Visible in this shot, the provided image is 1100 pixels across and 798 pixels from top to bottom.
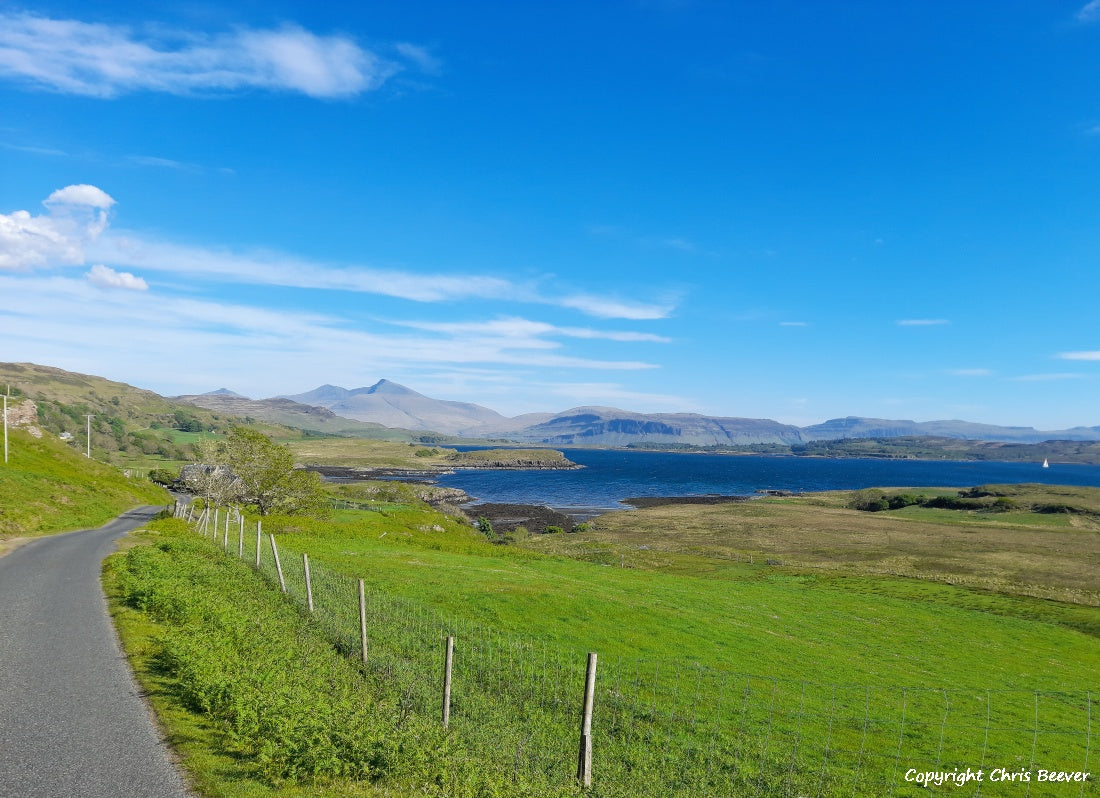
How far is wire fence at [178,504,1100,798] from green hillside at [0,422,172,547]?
4018 centimetres

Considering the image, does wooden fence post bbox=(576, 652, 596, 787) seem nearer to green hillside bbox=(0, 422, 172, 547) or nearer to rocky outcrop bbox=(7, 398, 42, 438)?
green hillside bbox=(0, 422, 172, 547)

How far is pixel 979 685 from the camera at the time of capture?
1110 inches

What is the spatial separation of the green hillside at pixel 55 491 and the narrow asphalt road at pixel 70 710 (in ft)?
94.8

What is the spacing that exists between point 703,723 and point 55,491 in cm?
6986

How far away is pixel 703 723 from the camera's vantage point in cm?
1964

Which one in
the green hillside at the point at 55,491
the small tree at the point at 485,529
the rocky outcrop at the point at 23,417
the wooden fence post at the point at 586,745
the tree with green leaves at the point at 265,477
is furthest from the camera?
the rocky outcrop at the point at 23,417

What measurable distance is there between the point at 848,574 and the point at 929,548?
3263cm

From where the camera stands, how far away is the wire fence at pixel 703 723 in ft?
51.6

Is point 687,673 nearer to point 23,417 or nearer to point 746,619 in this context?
point 746,619

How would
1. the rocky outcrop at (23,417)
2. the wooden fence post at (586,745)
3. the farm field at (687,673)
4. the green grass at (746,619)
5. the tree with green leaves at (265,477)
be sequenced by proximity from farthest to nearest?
the rocky outcrop at (23,417), the tree with green leaves at (265,477), the green grass at (746,619), the farm field at (687,673), the wooden fence post at (586,745)

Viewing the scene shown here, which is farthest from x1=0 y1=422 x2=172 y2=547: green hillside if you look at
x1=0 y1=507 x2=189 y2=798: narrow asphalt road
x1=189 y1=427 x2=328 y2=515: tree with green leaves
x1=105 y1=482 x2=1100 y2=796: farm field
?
x1=0 y1=507 x2=189 y2=798: narrow asphalt road

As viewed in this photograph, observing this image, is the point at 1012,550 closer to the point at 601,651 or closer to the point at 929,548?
the point at 929,548

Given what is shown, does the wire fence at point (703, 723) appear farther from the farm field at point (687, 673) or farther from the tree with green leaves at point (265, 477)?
the tree with green leaves at point (265, 477)

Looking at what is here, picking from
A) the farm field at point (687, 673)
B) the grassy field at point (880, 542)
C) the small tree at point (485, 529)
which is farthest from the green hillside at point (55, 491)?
the grassy field at point (880, 542)
